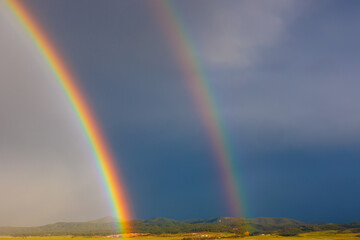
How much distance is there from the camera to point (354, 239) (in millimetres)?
128000

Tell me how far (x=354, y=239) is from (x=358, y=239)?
1813 mm

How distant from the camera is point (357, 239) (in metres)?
128

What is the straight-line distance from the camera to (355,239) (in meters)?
128

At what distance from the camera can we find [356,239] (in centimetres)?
12762

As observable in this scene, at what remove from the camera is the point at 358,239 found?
421ft

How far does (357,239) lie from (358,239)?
75 cm

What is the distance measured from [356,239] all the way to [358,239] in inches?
53.5

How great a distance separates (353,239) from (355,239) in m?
0.73

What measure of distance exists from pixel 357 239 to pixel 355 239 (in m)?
0.90

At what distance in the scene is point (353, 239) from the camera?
128 meters

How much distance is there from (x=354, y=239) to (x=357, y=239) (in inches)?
46.2

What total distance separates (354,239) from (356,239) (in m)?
0.73

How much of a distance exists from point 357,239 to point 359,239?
1235 mm
